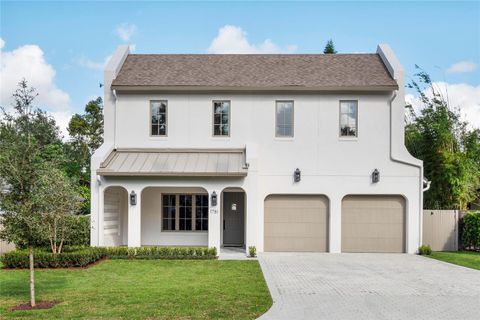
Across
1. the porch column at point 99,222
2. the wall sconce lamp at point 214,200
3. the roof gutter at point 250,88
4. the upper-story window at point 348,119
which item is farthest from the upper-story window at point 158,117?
the upper-story window at point 348,119

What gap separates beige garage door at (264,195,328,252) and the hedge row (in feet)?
11.2

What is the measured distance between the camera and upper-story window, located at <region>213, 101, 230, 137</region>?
19.4m

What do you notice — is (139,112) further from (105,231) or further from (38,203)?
(38,203)

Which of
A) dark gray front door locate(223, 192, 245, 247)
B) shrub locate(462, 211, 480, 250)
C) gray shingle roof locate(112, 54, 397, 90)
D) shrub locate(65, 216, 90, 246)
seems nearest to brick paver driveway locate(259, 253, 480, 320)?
shrub locate(462, 211, 480, 250)

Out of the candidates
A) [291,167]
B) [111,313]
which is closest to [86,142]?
[291,167]

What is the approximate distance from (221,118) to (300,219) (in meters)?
5.21

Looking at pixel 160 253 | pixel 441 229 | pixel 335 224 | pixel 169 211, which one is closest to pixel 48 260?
pixel 160 253

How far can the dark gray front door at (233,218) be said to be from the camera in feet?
67.2

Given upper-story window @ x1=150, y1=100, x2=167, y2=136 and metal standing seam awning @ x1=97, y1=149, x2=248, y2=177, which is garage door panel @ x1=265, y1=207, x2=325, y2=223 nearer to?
metal standing seam awning @ x1=97, y1=149, x2=248, y2=177

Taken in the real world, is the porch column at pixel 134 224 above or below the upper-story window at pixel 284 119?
below

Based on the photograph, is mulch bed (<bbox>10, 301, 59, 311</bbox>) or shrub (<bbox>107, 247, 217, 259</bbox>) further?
shrub (<bbox>107, 247, 217, 259</bbox>)

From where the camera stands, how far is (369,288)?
11648mm

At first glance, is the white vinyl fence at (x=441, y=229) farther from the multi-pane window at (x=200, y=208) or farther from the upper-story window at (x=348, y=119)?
the multi-pane window at (x=200, y=208)

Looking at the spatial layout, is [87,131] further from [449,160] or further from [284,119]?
[449,160]
